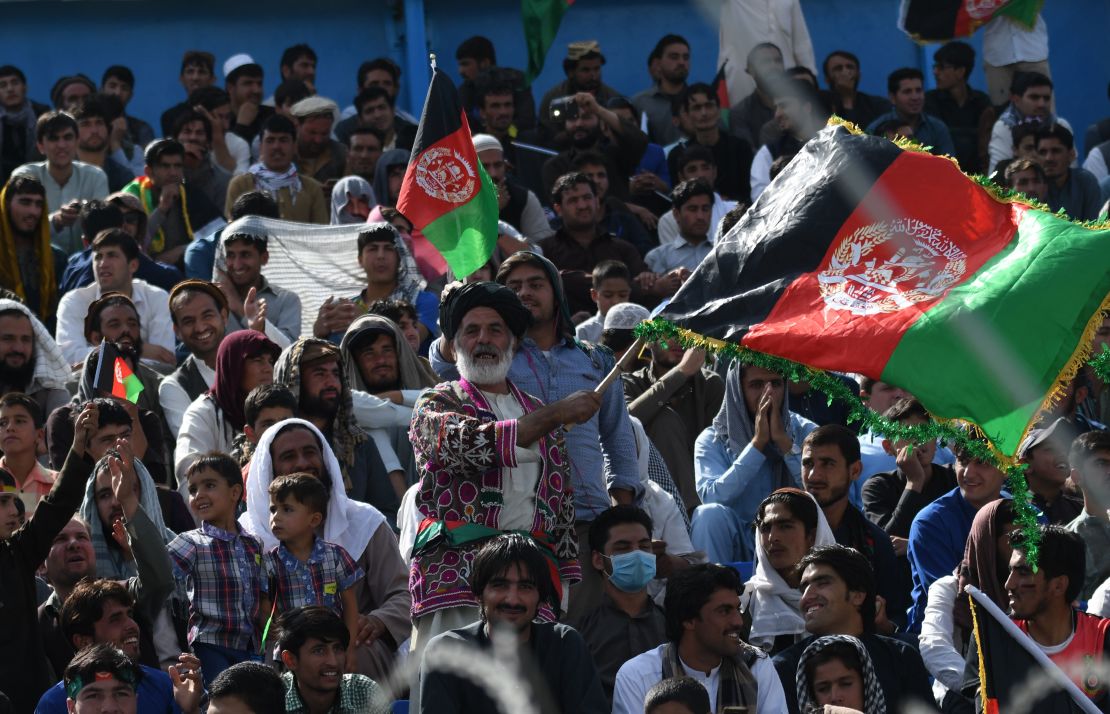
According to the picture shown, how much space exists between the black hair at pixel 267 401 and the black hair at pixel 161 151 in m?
5.13

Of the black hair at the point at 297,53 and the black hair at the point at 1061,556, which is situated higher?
the black hair at the point at 297,53

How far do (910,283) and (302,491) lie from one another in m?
2.38

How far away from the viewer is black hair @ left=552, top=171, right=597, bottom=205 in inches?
526

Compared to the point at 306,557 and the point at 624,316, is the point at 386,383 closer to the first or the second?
the point at 624,316

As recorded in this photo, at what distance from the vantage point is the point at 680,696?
6965 millimetres

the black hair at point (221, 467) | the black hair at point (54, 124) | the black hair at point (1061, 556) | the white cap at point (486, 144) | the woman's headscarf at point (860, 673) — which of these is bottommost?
the woman's headscarf at point (860, 673)

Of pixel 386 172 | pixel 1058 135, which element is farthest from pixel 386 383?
pixel 1058 135

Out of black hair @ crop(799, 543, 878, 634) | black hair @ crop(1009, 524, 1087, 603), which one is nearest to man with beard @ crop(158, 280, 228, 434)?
black hair @ crop(799, 543, 878, 634)

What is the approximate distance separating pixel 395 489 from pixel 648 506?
1.21 meters

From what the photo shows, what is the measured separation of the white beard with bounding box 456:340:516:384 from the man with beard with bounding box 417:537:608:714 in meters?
0.67

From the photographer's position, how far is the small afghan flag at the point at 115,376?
966cm

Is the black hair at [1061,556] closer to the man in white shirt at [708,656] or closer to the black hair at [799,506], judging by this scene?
the black hair at [799,506]

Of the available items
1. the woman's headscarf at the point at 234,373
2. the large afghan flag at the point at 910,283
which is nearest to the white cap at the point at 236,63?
the woman's headscarf at the point at 234,373

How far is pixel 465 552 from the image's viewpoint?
7430mm
